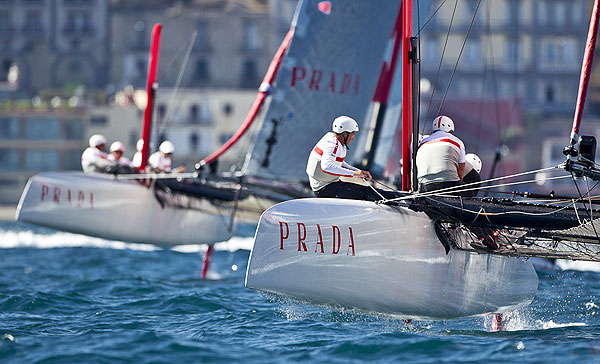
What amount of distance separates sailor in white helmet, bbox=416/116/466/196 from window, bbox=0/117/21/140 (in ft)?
118

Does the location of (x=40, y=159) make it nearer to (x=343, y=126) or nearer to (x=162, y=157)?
(x=162, y=157)

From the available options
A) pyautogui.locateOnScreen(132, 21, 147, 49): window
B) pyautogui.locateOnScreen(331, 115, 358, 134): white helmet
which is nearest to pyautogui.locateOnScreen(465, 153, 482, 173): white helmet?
pyautogui.locateOnScreen(331, 115, 358, 134): white helmet

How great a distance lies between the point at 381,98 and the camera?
14117mm

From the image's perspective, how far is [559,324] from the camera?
28.8ft

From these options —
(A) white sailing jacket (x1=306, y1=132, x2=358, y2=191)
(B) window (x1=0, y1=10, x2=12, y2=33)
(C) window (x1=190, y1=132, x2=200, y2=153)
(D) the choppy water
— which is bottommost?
(D) the choppy water

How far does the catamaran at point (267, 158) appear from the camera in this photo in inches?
511

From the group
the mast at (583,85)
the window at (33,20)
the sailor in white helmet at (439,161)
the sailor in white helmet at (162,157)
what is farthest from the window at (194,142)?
the mast at (583,85)

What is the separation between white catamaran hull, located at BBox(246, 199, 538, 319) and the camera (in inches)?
310

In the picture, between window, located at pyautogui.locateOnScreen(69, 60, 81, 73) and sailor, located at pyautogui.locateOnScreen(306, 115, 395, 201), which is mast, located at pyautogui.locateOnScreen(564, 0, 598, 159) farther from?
window, located at pyautogui.locateOnScreen(69, 60, 81, 73)

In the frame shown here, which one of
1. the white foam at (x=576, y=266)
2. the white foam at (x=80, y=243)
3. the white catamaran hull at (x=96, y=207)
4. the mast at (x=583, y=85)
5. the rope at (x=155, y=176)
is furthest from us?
the white foam at (x=80, y=243)

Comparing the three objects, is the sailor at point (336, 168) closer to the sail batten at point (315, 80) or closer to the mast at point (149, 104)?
the sail batten at point (315, 80)

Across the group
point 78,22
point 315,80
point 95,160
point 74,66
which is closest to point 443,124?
point 315,80

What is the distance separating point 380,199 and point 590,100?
4465cm

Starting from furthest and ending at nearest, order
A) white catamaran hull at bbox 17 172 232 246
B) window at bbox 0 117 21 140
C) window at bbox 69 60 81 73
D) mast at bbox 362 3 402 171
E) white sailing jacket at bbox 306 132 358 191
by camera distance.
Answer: window at bbox 69 60 81 73
window at bbox 0 117 21 140
mast at bbox 362 3 402 171
white catamaran hull at bbox 17 172 232 246
white sailing jacket at bbox 306 132 358 191
